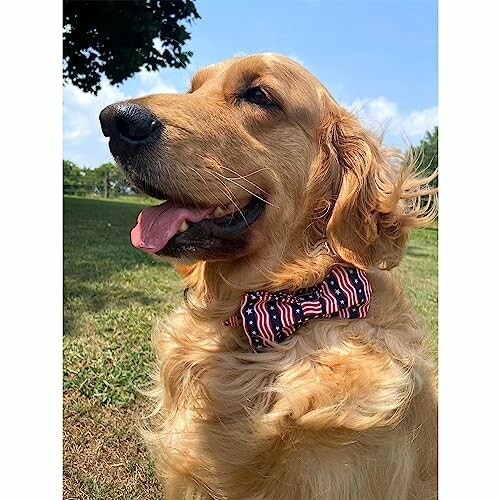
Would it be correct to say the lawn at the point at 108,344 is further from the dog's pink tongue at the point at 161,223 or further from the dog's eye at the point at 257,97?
the dog's eye at the point at 257,97

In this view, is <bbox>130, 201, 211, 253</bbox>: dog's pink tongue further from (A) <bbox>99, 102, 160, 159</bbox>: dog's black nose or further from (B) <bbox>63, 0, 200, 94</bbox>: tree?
(B) <bbox>63, 0, 200, 94</bbox>: tree

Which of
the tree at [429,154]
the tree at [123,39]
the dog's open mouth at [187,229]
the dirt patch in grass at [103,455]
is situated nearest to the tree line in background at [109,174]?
the tree at [429,154]

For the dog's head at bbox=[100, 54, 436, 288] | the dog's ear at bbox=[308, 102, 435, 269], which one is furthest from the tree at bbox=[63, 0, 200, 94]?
the dog's ear at bbox=[308, 102, 435, 269]

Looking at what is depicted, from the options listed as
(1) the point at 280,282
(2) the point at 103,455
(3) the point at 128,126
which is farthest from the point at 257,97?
(2) the point at 103,455

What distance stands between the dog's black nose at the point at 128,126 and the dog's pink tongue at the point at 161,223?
6.6 inches

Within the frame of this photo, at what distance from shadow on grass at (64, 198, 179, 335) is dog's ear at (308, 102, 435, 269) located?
2.83ft

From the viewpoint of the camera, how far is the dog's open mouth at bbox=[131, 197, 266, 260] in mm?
1417

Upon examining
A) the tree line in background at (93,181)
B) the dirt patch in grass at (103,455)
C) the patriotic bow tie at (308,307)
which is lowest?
the dirt patch in grass at (103,455)

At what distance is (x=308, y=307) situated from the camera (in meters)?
1.44

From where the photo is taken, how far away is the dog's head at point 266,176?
54.5 inches
